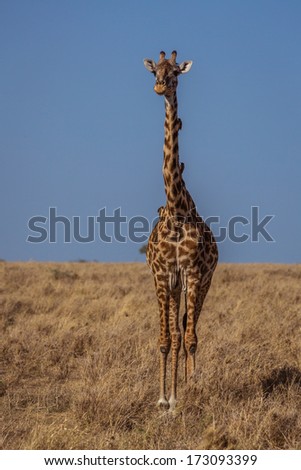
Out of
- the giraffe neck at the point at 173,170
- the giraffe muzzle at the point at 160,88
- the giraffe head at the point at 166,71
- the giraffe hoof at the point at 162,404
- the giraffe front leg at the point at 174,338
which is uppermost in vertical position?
the giraffe head at the point at 166,71

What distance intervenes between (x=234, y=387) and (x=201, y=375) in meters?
0.42

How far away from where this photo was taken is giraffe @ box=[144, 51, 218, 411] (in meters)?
7.83

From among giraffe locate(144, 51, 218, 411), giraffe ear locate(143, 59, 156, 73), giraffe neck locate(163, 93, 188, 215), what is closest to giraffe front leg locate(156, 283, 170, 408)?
giraffe locate(144, 51, 218, 411)

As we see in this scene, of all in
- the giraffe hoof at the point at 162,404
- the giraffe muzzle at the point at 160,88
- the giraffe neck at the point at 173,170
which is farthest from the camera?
the giraffe neck at the point at 173,170

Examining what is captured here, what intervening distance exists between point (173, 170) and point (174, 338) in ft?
5.79

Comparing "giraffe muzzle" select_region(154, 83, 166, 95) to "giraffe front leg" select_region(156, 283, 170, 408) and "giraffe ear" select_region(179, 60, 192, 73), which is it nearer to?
"giraffe ear" select_region(179, 60, 192, 73)

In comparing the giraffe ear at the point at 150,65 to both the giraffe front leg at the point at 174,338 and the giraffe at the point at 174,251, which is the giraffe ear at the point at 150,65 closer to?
the giraffe at the point at 174,251

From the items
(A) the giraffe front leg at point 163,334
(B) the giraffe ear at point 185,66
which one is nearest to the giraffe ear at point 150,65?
(B) the giraffe ear at point 185,66

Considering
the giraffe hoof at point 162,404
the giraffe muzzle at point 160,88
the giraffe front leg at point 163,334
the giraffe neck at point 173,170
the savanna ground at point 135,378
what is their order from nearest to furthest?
1. the savanna ground at point 135,378
2. the giraffe muzzle at point 160,88
3. the giraffe hoof at point 162,404
4. the giraffe front leg at point 163,334
5. the giraffe neck at point 173,170

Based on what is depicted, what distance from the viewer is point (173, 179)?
26.5 feet

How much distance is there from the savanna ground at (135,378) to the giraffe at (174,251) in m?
0.38

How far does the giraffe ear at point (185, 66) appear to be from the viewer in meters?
7.91
